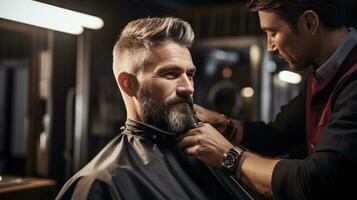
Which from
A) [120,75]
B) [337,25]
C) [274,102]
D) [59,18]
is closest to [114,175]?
[120,75]

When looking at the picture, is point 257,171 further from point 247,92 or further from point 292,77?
point 247,92

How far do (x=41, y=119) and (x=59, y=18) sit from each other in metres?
1.61

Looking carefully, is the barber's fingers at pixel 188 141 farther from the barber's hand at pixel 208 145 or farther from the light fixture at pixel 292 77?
the light fixture at pixel 292 77

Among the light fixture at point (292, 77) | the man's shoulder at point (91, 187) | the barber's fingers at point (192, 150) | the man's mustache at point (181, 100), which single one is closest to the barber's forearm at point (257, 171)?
the barber's fingers at point (192, 150)

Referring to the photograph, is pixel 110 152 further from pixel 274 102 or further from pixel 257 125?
pixel 274 102

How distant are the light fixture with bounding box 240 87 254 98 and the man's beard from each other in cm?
268

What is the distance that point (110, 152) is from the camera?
1560 millimetres

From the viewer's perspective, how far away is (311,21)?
4.95 feet

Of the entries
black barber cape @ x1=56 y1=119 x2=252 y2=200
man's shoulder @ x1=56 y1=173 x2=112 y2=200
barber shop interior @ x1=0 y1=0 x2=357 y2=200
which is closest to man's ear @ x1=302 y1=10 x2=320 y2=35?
barber shop interior @ x1=0 y1=0 x2=357 y2=200

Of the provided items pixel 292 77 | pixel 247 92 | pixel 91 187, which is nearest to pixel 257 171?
pixel 91 187

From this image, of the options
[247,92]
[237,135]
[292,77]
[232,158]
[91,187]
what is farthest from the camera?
[247,92]

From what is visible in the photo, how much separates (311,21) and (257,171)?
540 millimetres

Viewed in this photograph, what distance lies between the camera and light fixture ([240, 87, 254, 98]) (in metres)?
4.21

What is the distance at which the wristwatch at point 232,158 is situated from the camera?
4.88 ft
